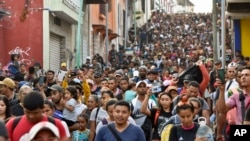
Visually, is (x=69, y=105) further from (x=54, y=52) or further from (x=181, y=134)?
(x=54, y=52)

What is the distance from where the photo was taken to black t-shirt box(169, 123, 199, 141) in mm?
9320

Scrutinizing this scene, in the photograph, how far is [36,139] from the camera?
235 inches

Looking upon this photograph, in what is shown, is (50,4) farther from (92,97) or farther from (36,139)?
(36,139)

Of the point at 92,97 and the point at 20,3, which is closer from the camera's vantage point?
the point at 92,97

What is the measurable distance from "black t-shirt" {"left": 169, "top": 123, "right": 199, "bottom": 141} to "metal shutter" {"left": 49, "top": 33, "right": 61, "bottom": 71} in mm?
18350

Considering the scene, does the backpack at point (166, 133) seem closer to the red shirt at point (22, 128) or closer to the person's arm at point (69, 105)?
the red shirt at point (22, 128)

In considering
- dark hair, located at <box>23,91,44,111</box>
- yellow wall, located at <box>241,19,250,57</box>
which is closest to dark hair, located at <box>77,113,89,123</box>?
dark hair, located at <box>23,91,44,111</box>

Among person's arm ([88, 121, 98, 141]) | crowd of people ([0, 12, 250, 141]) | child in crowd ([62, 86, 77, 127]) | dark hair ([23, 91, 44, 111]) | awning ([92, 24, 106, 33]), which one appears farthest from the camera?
awning ([92, 24, 106, 33])

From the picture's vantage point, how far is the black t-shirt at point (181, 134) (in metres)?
9.32

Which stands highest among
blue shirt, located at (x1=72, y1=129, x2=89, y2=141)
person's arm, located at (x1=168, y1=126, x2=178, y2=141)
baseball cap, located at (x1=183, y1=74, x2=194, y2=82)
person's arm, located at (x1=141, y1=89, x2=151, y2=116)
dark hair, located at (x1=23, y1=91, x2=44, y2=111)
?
baseball cap, located at (x1=183, y1=74, x2=194, y2=82)

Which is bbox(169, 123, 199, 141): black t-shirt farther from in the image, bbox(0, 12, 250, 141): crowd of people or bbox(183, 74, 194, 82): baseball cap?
bbox(183, 74, 194, 82): baseball cap

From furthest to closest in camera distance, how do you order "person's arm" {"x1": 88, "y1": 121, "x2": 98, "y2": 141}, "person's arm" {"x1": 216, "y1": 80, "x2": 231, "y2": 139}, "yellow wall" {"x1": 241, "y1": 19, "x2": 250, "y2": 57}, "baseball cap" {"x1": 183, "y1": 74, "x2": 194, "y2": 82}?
"yellow wall" {"x1": 241, "y1": 19, "x2": 250, "y2": 57}, "baseball cap" {"x1": 183, "y1": 74, "x2": 194, "y2": 82}, "person's arm" {"x1": 88, "y1": 121, "x2": 98, "y2": 141}, "person's arm" {"x1": 216, "y1": 80, "x2": 231, "y2": 139}

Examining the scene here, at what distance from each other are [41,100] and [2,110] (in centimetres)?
200

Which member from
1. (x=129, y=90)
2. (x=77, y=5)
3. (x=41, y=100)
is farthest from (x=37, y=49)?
(x=41, y=100)
